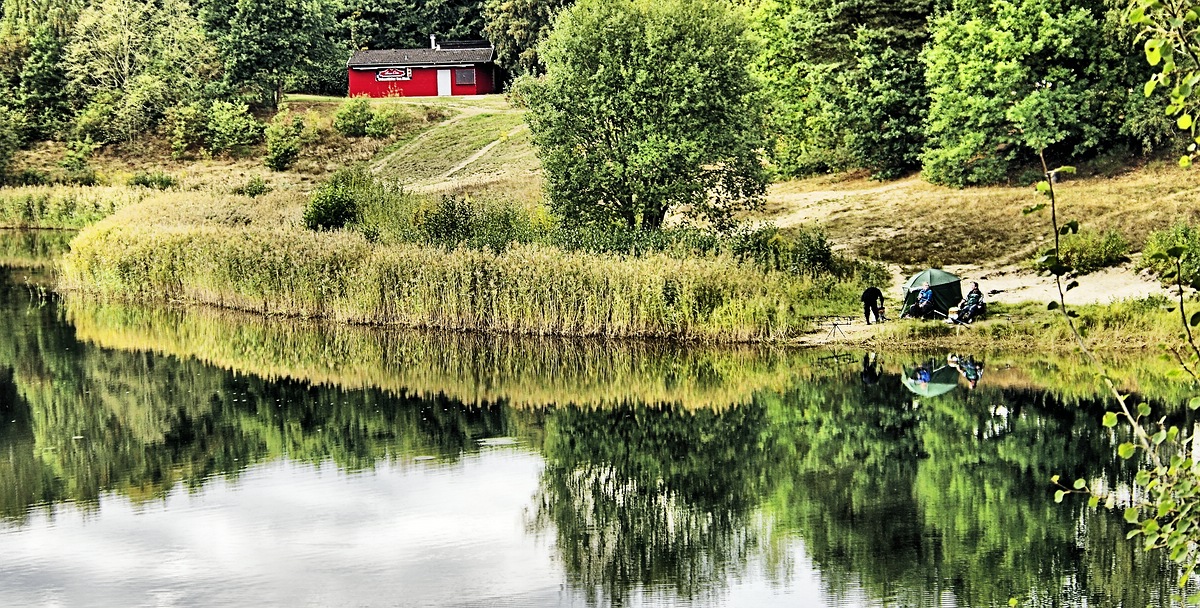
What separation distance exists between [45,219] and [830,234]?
113 feet

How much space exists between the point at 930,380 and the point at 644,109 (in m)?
11.6

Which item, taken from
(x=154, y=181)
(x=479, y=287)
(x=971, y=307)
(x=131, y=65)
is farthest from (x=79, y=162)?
(x=971, y=307)

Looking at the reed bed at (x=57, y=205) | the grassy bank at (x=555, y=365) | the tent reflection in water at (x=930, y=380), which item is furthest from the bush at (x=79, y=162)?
the tent reflection in water at (x=930, y=380)

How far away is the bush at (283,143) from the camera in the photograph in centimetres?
6438

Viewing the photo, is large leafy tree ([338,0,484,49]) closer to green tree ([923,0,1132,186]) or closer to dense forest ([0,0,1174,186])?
dense forest ([0,0,1174,186])

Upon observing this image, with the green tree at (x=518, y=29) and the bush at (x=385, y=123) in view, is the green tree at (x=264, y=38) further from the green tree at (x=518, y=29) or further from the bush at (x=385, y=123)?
the green tree at (x=518, y=29)

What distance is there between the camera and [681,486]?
17.2 metres

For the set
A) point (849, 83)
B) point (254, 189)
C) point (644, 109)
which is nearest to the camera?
point (644, 109)

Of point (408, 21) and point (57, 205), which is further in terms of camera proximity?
point (408, 21)

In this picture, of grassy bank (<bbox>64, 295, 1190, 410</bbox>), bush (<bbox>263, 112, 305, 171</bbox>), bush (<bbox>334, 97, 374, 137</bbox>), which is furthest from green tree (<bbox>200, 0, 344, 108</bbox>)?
grassy bank (<bbox>64, 295, 1190, 410</bbox>)

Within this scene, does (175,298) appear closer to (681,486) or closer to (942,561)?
(681,486)

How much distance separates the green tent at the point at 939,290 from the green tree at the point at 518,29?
152 feet

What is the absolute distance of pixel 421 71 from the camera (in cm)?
8125

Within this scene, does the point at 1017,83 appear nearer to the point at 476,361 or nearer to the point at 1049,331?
the point at 1049,331
